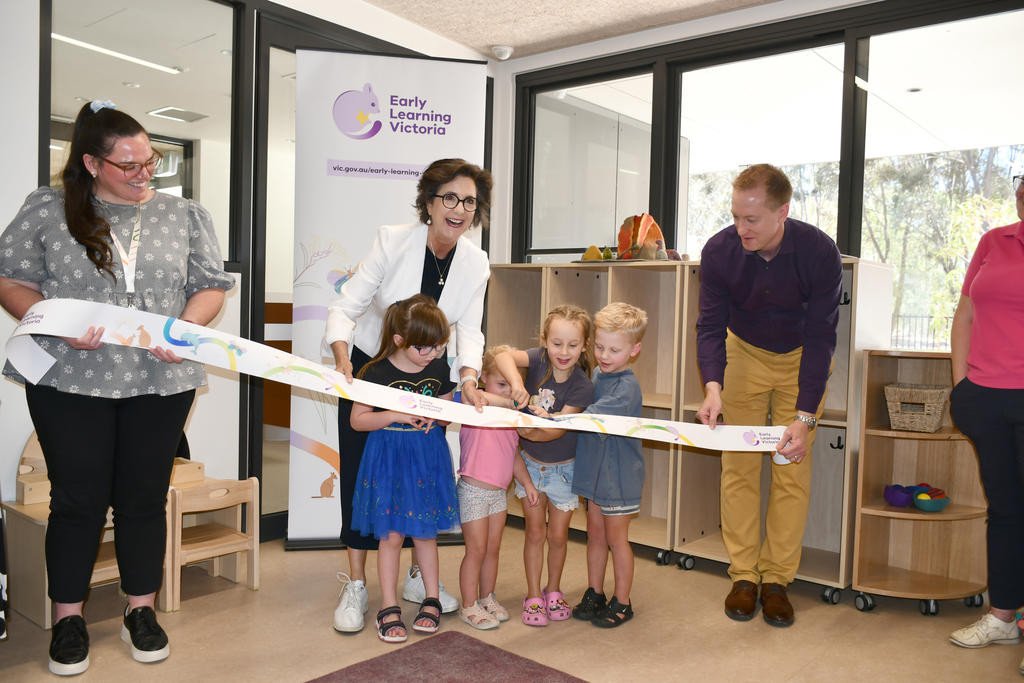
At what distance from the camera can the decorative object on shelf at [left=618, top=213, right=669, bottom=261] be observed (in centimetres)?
376

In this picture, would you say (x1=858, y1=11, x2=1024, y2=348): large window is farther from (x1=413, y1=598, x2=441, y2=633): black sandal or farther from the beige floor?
(x1=413, y1=598, x2=441, y2=633): black sandal

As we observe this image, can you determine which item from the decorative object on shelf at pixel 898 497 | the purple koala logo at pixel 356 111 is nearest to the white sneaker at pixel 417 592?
the decorative object on shelf at pixel 898 497

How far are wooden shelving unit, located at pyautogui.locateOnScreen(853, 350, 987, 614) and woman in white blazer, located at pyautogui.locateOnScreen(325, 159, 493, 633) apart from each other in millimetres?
1602

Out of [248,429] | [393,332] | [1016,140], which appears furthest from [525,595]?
[1016,140]

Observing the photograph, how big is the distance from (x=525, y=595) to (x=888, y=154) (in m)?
2.62

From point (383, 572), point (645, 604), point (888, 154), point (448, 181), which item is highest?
point (888, 154)

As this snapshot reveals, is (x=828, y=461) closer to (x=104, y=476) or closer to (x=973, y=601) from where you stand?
(x=973, y=601)

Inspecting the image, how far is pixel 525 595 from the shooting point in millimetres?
3080

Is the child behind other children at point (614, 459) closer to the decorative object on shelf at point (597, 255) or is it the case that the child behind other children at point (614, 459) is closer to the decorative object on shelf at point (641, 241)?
the decorative object on shelf at point (641, 241)

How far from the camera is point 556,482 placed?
2.80 m

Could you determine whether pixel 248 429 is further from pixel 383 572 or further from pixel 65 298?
pixel 65 298

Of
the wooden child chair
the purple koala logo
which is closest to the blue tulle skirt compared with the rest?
the wooden child chair

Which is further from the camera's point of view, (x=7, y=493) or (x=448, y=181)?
(x=7, y=493)

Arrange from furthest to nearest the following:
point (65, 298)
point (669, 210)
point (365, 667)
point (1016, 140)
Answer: point (669, 210) → point (1016, 140) → point (365, 667) → point (65, 298)
